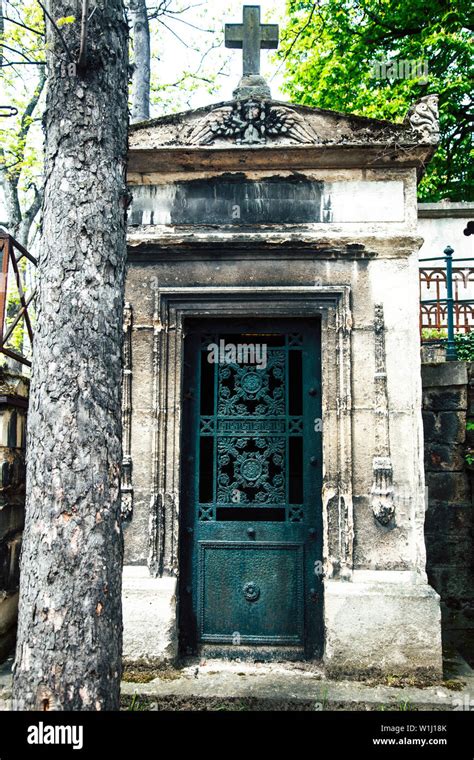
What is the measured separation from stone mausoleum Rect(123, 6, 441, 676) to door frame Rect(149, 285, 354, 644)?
0.01m

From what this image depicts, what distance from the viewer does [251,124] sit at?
5.32 meters

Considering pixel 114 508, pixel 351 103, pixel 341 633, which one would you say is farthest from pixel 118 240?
pixel 351 103

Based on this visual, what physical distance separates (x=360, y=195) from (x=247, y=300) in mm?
1269

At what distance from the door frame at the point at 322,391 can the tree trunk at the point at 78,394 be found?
205cm

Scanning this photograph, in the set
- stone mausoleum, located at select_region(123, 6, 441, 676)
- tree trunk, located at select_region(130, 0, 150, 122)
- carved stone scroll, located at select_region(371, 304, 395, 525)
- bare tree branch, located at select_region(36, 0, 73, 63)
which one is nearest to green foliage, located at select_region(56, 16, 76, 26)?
bare tree branch, located at select_region(36, 0, 73, 63)

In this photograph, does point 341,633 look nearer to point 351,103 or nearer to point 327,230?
point 327,230

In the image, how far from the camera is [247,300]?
531 cm

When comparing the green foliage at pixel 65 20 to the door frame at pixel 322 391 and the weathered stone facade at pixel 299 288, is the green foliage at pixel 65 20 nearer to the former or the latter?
the weathered stone facade at pixel 299 288

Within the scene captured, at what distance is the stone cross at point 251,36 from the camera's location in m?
5.63

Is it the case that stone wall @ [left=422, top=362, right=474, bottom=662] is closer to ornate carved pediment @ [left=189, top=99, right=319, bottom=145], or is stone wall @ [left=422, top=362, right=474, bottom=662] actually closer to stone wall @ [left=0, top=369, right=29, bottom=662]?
ornate carved pediment @ [left=189, top=99, right=319, bottom=145]

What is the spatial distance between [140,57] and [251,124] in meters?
6.65

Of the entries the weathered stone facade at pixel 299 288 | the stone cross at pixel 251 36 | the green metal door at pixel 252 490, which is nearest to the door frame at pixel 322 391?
the weathered stone facade at pixel 299 288

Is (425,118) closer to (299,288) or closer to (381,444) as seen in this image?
(299,288)

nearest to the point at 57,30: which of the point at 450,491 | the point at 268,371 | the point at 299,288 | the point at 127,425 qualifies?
the point at 299,288
